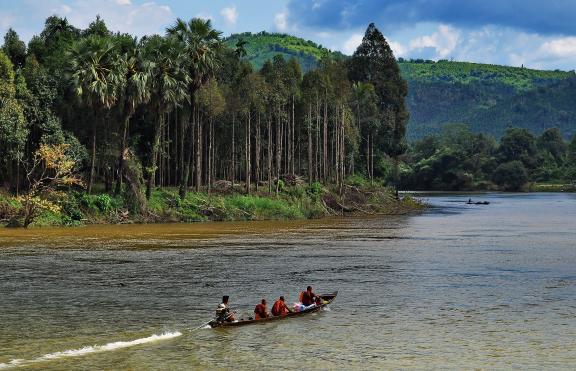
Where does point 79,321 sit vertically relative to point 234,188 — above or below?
below

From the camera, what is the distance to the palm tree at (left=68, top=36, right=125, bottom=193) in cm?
6712

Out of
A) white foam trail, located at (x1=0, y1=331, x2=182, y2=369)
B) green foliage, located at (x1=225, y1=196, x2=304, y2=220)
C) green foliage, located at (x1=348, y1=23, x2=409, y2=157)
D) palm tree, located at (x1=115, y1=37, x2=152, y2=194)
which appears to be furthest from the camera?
green foliage, located at (x1=348, y1=23, x2=409, y2=157)

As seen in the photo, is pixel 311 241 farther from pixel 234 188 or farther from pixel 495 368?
pixel 495 368

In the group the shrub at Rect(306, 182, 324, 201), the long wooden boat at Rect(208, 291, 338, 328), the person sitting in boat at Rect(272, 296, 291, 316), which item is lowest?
the long wooden boat at Rect(208, 291, 338, 328)

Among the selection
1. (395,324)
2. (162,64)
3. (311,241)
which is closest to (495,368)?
(395,324)

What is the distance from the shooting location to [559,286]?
3628 centimetres

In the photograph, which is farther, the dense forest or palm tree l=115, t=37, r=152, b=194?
palm tree l=115, t=37, r=152, b=194

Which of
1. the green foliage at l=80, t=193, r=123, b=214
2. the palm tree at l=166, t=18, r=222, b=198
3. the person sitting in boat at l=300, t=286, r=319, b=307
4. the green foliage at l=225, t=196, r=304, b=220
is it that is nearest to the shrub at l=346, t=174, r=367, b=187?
the green foliage at l=225, t=196, r=304, b=220

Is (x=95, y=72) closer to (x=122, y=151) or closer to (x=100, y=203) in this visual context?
(x=122, y=151)

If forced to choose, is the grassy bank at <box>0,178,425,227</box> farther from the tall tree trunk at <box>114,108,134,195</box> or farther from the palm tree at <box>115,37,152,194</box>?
the palm tree at <box>115,37,152,194</box>

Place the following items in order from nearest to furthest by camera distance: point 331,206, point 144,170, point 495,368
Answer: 1. point 495,368
2. point 144,170
3. point 331,206

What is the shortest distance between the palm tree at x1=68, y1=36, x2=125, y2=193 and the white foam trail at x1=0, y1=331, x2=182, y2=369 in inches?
1806

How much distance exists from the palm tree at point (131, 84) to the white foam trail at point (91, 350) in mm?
48696

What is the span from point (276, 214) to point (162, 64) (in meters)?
21.7
